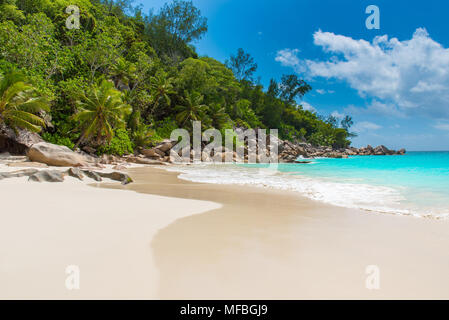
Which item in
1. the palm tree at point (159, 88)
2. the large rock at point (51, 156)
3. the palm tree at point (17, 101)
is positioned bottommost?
the large rock at point (51, 156)

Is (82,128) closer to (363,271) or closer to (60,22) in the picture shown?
(60,22)

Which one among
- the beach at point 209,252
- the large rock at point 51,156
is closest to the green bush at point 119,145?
the large rock at point 51,156

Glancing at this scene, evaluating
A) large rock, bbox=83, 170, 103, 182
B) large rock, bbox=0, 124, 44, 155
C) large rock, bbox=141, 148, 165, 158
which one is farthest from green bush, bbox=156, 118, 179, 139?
large rock, bbox=83, 170, 103, 182

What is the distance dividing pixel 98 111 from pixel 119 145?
14.1ft

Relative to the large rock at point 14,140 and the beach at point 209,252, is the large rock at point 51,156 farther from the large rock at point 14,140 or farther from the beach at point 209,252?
the beach at point 209,252

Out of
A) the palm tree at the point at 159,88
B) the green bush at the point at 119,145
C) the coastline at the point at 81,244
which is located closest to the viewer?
the coastline at the point at 81,244

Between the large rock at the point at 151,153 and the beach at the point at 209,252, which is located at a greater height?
the large rock at the point at 151,153

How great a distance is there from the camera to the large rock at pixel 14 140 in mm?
16516

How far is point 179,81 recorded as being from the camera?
3566cm

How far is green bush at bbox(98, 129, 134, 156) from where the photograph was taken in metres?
21.8

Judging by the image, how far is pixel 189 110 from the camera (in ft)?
108

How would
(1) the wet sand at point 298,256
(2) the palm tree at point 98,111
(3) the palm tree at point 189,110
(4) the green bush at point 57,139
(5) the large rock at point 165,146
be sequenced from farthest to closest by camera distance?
(3) the palm tree at point 189,110, (5) the large rock at point 165,146, (4) the green bush at point 57,139, (2) the palm tree at point 98,111, (1) the wet sand at point 298,256

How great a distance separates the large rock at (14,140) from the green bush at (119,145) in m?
5.25
